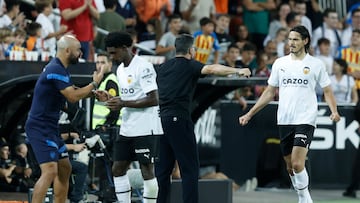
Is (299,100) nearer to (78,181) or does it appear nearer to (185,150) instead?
(185,150)

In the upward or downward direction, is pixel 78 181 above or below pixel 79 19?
below

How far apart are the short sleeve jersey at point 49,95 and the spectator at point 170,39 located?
23.8 ft

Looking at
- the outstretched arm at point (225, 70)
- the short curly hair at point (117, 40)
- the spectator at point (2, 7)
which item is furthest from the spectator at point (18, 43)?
the outstretched arm at point (225, 70)

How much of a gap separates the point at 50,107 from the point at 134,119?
1085mm

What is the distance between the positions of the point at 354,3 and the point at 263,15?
2512 millimetres

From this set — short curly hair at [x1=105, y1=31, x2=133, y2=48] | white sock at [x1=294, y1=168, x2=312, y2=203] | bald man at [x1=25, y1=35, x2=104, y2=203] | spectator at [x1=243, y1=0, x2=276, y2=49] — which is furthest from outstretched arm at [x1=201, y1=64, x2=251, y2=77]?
spectator at [x1=243, y1=0, x2=276, y2=49]

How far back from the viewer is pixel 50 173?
13422mm

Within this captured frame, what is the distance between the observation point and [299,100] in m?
14.4

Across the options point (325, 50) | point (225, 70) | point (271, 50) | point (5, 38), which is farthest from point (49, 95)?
point (325, 50)

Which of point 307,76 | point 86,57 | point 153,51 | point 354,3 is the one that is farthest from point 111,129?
point 354,3

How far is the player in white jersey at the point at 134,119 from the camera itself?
13.9 metres

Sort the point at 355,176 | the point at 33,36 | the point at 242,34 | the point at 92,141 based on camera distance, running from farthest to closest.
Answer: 1. the point at 242,34
2. the point at 355,176
3. the point at 33,36
4. the point at 92,141

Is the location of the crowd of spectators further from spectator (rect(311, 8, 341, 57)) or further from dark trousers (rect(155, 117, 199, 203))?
dark trousers (rect(155, 117, 199, 203))

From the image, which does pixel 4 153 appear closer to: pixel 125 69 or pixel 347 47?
pixel 125 69
